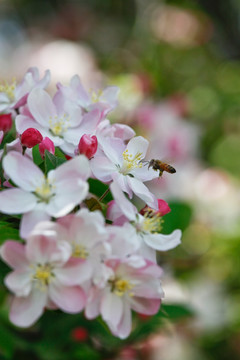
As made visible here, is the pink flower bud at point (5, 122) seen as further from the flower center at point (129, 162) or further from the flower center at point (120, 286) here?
the flower center at point (120, 286)

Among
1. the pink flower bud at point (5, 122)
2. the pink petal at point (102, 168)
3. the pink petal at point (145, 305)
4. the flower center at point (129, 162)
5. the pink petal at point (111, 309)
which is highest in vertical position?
the pink petal at point (102, 168)

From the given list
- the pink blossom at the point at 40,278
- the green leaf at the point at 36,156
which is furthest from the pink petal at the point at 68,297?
the green leaf at the point at 36,156

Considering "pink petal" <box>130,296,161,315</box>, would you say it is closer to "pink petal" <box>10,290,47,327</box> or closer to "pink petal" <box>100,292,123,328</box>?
"pink petal" <box>100,292,123,328</box>

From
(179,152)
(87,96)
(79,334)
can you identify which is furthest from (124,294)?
(179,152)

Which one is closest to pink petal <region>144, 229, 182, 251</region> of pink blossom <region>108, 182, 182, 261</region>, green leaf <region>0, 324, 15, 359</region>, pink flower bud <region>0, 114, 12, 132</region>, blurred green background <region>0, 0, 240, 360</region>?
pink blossom <region>108, 182, 182, 261</region>

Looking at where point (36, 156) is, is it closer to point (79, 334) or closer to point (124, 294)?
point (124, 294)

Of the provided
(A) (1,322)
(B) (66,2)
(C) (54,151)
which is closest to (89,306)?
(C) (54,151)

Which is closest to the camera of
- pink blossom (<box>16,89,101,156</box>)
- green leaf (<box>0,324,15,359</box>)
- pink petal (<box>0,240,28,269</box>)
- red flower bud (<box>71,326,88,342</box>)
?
pink petal (<box>0,240,28,269</box>)

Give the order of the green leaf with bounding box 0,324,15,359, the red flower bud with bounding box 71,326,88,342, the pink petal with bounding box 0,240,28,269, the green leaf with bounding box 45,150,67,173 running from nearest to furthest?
the pink petal with bounding box 0,240,28,269, the green leaf with bounding box 45,150,67,173, the green leaf with bounding box 0,324,15,359, the red flower bud with bounding box 71,326,88,342
